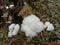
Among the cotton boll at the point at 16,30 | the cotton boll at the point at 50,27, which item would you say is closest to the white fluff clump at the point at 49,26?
the cotton boll at the point at 50,27

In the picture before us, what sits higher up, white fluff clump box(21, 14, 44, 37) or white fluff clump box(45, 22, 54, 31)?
white fluff clump box(21, 14, 44, 37)

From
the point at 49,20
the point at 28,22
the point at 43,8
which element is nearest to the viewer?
the point at 28,22

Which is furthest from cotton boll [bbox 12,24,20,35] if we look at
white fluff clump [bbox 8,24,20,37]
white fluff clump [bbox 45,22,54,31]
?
white fluff clump [bbox 45,22,54,31]

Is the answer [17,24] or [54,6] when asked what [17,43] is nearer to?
[17,24]

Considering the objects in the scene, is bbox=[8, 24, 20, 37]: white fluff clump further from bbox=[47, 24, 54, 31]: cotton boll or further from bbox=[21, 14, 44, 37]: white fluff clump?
bbox=[47, 24, 54, 31]: cotton boll

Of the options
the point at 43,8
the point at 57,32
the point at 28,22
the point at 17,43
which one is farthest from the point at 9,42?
the point at 43,8

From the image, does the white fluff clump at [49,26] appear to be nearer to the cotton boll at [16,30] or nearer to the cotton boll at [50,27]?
the cotton boll at [50,27]

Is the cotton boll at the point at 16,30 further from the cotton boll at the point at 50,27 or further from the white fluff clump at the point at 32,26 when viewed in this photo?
the cotton boll at the point at 50,27

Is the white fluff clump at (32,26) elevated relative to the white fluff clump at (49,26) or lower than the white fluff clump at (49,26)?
elevated
